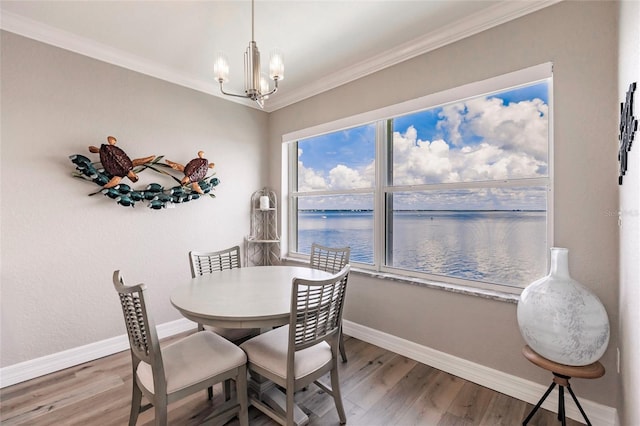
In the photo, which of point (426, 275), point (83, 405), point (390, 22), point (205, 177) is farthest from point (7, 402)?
point (390, 22)

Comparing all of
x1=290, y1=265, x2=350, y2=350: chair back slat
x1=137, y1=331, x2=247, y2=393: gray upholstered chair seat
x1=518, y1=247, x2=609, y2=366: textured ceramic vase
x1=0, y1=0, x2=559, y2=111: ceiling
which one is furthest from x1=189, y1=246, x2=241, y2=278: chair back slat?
x1=518, y1=247, x2=609, y2=366: textured ceramic vase

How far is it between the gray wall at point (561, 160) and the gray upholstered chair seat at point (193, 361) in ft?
5.10

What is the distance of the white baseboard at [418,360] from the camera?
1749 mm

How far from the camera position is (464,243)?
7.79ft

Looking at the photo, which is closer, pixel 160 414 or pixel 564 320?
pixel 160 414

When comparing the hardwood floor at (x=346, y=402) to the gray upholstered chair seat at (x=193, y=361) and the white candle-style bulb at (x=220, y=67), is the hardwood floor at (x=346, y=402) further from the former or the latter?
the white candle-style bulb at (x=220, y=67)

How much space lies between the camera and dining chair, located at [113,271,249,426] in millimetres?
1370

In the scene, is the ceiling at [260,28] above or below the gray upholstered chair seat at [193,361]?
above

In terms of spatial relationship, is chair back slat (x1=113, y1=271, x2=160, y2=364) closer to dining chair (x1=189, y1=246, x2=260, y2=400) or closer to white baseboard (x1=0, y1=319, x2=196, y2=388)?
dining chair (x1=189, y1=246, x2=260, y2=400)

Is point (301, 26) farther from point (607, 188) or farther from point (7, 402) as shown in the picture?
point (7, 402)

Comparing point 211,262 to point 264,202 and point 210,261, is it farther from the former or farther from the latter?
point 264,202

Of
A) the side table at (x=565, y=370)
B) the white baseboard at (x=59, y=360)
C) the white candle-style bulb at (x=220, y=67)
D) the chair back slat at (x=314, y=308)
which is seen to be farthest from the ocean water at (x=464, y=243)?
the white baseboard at (x=59, y=360)

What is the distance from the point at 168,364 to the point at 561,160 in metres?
Result: 2.62

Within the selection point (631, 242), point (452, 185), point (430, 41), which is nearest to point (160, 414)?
point (631, 242)
